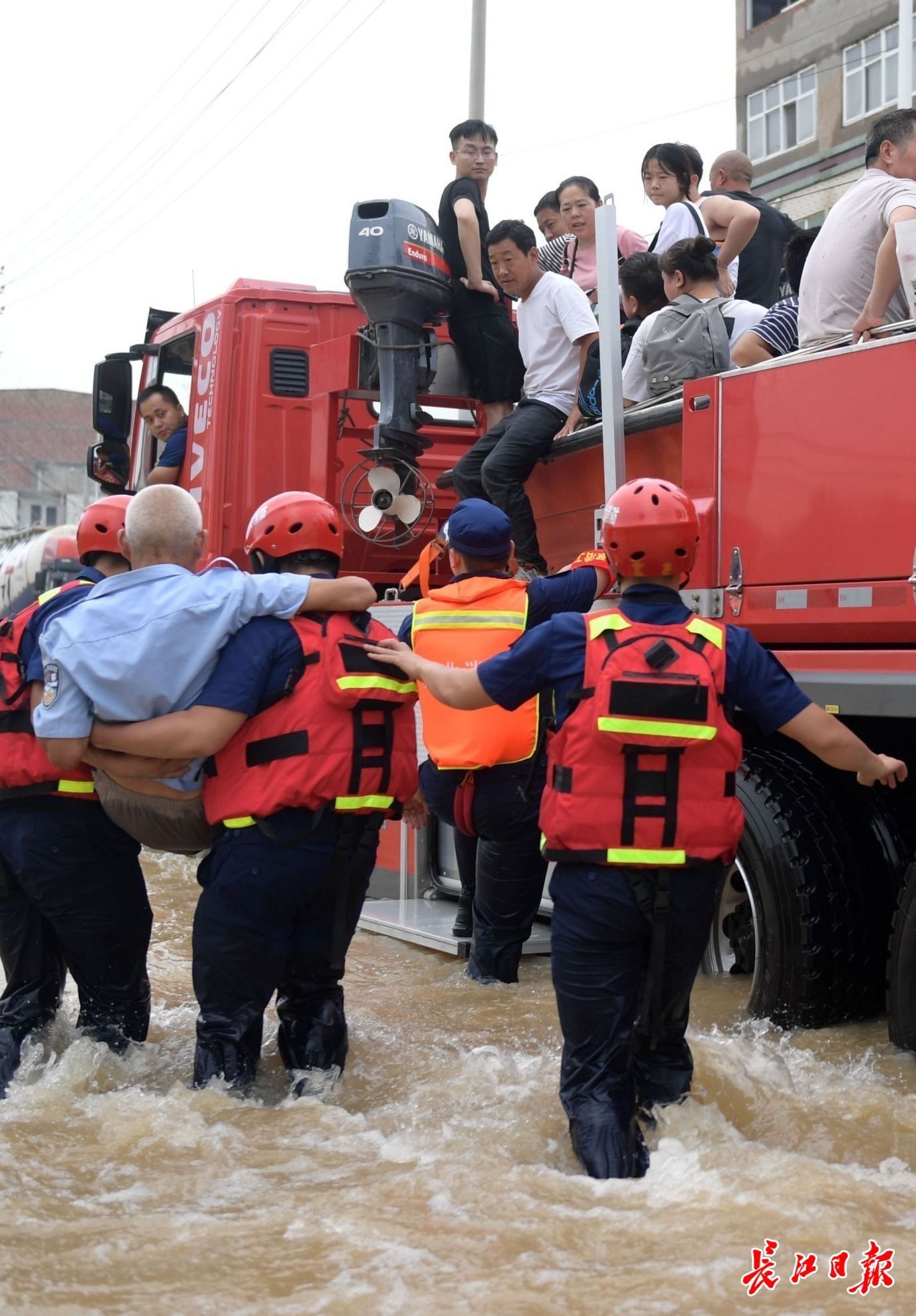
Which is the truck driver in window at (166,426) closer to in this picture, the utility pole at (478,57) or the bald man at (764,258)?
the bald man at (764,258)

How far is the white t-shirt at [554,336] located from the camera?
6512 mm

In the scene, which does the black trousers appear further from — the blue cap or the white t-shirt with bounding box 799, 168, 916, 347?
the white t-shirt with bounding box 799, 168, 916, 347

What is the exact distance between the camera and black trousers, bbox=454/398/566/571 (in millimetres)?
6211

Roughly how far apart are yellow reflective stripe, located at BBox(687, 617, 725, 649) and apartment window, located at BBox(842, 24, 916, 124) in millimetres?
28365

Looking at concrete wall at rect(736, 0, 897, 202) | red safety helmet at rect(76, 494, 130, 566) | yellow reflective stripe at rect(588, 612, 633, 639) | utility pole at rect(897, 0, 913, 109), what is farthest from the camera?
concrete wall at rect(736, 0, 897, 202)

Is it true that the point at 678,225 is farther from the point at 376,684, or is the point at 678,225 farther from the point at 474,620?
the point at 376,684

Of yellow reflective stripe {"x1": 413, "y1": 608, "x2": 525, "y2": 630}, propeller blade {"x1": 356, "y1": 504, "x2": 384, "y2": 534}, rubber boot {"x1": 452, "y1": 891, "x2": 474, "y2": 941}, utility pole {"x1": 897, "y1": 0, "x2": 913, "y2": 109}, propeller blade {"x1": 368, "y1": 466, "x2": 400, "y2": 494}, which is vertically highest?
utility pole {"x1": 897, "y1": 0, "x2": 913, "y2": 109}

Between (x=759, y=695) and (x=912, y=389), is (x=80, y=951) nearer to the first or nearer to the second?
(x=759, y=695)

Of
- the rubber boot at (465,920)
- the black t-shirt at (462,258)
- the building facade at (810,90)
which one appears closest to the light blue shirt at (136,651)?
the rubber boot at (465,920)

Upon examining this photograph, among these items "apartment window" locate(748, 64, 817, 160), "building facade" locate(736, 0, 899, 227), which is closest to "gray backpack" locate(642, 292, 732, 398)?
"building facade" locate(736, 0, 899, 227)

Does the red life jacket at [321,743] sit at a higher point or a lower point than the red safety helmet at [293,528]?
lower

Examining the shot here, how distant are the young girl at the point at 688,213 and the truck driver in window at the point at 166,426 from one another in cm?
300

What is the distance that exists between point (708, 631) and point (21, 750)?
207cm

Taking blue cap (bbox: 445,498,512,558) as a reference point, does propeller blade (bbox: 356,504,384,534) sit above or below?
above
